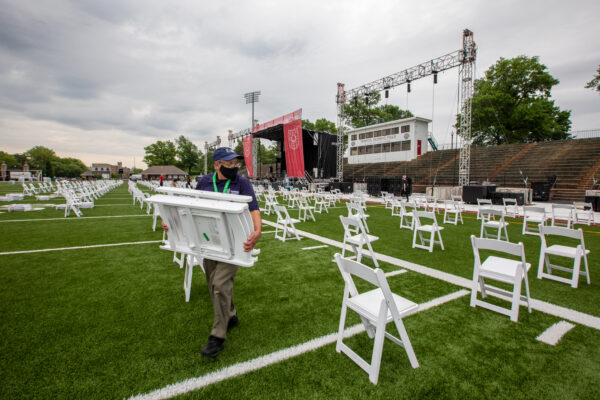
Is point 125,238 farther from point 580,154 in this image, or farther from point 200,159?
point 200,159

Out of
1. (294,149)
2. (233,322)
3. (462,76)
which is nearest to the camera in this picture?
(233,322)

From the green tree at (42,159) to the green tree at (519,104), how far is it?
350 feet

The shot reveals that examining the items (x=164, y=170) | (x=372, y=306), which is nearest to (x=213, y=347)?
(x=372, y=306)

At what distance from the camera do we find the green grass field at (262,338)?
6.11 feet

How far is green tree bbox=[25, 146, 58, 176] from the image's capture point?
76938 mm

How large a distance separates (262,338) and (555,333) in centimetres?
285

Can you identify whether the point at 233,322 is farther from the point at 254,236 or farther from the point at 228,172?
the point at 228,172

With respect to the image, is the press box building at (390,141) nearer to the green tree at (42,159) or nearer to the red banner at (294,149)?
the red banner at (294,149)

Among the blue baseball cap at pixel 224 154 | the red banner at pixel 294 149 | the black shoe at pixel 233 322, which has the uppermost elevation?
the red banner at pixel 294 149

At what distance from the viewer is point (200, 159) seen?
81438mm

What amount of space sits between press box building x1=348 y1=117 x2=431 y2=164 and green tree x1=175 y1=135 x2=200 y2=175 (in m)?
57.2

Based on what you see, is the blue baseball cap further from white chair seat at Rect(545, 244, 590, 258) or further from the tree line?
the tree line

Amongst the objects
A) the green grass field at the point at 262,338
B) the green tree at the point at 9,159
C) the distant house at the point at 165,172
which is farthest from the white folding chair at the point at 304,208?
the green tree at the point at 9,159

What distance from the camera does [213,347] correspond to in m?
2.13
